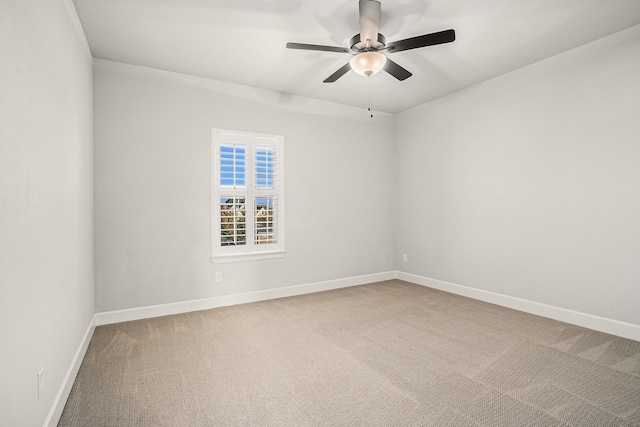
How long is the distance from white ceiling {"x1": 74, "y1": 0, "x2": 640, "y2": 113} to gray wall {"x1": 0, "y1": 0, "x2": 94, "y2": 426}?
0.57 m

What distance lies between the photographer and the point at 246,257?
409 cm

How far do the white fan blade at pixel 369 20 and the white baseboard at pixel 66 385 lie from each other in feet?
10.2

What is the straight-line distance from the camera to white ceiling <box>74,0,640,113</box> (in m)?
2.48

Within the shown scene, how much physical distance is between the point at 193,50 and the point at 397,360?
133 inches

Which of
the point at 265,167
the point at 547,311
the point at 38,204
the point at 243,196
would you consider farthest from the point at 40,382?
the point at 547,311

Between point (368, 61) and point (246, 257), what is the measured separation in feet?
8.81

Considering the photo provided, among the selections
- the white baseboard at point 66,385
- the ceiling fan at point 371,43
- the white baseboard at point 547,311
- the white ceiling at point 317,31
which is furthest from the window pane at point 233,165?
the white baseboard at point 547,311

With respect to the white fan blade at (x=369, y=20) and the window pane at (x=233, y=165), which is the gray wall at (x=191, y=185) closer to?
the window pane at (x=233, y=165)

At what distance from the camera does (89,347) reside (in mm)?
2764

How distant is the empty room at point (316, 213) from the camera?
6.03 ft

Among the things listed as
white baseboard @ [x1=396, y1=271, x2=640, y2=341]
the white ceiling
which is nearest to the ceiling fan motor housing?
the white ceiling

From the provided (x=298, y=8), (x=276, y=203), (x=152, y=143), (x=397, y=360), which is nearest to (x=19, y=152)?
(x=298, y=8)

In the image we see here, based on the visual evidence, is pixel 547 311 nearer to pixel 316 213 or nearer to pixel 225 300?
pixel 316 213

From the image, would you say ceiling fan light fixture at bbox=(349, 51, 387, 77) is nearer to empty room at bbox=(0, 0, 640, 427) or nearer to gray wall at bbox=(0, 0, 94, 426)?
empty room at bbox=(0, 0, 640, 427)
